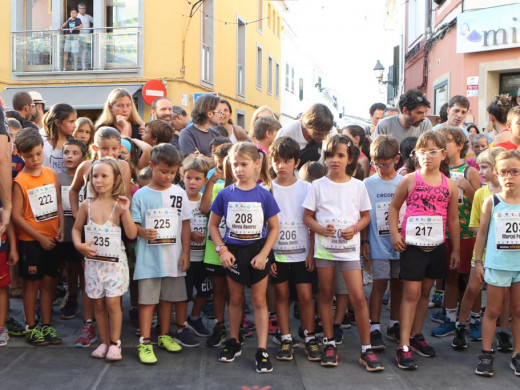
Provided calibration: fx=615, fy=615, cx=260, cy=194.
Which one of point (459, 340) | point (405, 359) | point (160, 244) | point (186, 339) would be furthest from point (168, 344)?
point (459, 340)

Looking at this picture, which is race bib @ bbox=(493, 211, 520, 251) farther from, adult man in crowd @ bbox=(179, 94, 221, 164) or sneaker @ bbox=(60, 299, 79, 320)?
sneaker @ bbox=(60, 299, 79, 320)

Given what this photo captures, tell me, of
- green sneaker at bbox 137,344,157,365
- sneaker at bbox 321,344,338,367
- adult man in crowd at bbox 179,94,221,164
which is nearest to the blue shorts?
sneaker at bbox 321,344,338,367

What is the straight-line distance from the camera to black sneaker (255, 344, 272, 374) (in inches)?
163

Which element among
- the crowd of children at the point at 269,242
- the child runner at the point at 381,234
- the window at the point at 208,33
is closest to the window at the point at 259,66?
the window at the point at 208,33

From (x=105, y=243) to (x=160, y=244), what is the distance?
40 centimetres

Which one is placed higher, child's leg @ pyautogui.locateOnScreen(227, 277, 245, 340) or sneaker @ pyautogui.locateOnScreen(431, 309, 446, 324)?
child's leg @ pyautogui.locateOnScreen(227, 277, 245, 340)

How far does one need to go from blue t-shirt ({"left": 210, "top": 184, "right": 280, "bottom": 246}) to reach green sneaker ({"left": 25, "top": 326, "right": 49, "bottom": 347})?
5.28 feet

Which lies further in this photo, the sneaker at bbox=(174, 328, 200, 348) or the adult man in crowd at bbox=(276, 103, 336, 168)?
the adult man in crowd at bbox=(276, 103, 336, 168)

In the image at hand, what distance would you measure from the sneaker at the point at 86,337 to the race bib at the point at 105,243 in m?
0.70

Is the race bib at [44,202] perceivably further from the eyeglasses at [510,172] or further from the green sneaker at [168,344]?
the eyeglasses at [510,172]

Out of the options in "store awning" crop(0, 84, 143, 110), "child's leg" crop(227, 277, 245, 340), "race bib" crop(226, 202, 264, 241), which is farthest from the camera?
"store awning" crop(0, 84, 143, 110)

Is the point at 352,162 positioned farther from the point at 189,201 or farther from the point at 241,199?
the point at 189,201

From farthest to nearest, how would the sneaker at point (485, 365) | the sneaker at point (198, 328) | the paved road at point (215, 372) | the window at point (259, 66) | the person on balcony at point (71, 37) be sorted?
the window at point (259, 66) < the person on balcony at point (71, 37) < the sneaker at point (198, 328) < the sneaker at point (485, 365) < the paved road at point (215, 372)

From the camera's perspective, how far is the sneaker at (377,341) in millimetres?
4613
